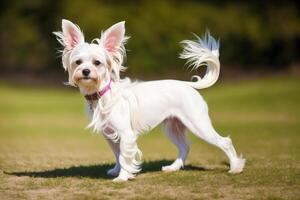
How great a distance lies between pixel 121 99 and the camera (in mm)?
8625

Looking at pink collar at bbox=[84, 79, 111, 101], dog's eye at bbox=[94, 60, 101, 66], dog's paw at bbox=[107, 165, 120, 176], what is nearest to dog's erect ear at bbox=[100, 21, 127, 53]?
dog's eye at bbox=[94, 60, 101, 66]

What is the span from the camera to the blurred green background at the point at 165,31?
38938 millimetres

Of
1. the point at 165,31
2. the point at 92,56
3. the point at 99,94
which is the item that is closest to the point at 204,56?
the point at 99,94

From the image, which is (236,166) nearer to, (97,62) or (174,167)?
(174,167)

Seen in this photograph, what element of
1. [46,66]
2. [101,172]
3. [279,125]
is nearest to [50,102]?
A: [46,66]

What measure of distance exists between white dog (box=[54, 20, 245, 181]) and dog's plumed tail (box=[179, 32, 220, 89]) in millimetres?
335

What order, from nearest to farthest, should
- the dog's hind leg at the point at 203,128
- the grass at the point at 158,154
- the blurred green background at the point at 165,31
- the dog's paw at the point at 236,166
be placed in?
the grass at the point at 158,154 < the dog's hind leg at the point at 203,128 < the dog's paw at the point at 236,166 < the blurred green background at the point at 165,31

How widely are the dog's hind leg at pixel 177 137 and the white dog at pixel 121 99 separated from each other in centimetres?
32

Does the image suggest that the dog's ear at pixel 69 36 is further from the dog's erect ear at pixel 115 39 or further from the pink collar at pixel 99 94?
the pink collar at pixel 99 94

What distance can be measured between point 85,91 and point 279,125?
12898mm

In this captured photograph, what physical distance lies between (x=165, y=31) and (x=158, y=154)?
27868 mm

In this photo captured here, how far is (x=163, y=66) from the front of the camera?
38625mm

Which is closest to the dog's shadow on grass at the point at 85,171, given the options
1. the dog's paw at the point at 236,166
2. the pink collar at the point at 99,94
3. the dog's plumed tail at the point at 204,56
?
the dog's paw at the point at 236,166

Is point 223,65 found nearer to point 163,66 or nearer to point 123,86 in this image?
point 163,66
